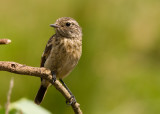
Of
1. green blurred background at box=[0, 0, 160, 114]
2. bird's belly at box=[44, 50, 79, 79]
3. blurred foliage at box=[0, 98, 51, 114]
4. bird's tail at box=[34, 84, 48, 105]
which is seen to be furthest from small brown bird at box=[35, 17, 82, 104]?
blurred foliage at box=[0, 98, 51, 114]

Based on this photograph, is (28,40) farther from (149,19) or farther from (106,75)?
(149,19)

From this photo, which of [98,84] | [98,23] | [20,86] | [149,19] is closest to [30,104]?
[20,86]

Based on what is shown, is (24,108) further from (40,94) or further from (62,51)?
(40,94)

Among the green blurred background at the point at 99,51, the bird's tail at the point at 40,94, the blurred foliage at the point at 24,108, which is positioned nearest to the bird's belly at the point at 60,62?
the bird's tail at the point at 40,94

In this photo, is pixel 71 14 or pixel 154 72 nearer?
pixel 71 14

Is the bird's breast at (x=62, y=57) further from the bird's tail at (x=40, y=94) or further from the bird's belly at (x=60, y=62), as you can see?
the bird's tail at (x=40, y=94)

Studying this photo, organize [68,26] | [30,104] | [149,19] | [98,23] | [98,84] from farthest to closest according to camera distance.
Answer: [149,19]
[98,23]
[98,84]
[68,26]
[30,104]

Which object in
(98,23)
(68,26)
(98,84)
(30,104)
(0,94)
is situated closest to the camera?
(30,104)
